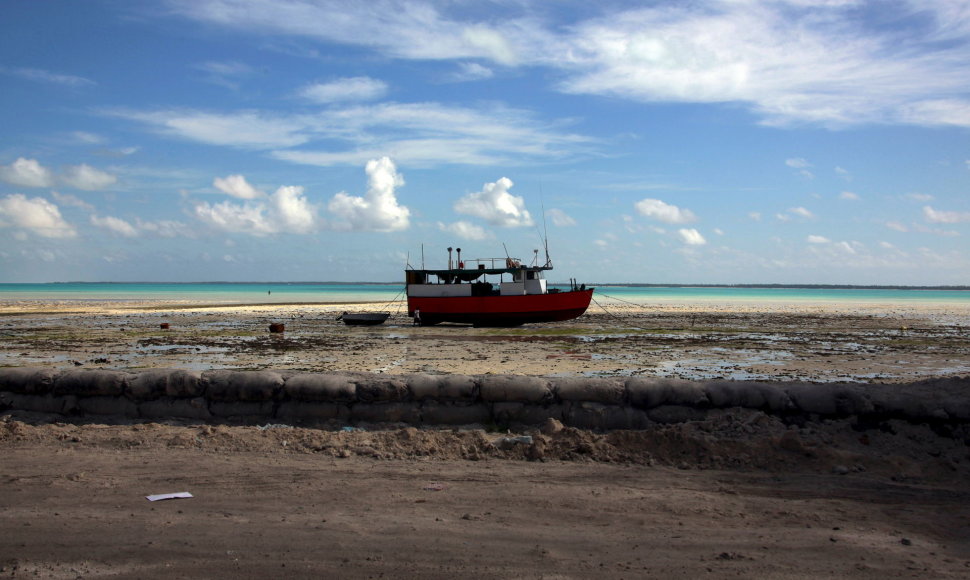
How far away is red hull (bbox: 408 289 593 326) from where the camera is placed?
101 ft

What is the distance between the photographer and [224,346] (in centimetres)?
1986

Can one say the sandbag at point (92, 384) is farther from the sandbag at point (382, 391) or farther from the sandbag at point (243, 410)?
the sandbag at point (382, 391)

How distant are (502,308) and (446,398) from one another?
24.1 meters

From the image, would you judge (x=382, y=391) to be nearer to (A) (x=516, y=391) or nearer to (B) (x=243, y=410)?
(A) (x=516, y=391)

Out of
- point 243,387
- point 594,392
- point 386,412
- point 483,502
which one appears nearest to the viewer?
point 483,502

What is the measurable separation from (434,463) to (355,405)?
148 cm

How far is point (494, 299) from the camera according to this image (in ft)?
100

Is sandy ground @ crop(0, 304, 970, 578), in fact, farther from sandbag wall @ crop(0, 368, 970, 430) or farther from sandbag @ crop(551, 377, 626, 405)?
sandbag @ crop(551, 377, 626, 405)

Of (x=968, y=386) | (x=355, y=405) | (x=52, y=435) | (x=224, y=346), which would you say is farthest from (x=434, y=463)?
(x=224, y=346)

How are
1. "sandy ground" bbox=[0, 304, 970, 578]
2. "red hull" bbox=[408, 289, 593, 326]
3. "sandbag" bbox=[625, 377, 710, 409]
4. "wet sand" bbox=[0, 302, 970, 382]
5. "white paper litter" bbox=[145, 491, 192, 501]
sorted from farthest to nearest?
"red hull" bbox=[408, 289, 593, 326], "wet sand" bbox=[0, 302, 970, 382], "sandbag" bbox=[625, 377, 710, 409], "white paper litter" bbox=[145, 491, 192, 501], "sandy ground" bbox=[0, 304, 970, 578]

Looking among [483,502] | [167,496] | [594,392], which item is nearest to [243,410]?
[167,496]

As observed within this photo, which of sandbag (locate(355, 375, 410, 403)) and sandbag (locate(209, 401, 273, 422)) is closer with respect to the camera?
sandbag (locate(355, 375, 410, 403))

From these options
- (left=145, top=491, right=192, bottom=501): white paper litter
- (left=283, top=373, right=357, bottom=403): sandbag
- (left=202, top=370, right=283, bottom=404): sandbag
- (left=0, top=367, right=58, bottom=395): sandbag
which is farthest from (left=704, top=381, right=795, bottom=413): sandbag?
(left=0, top=367, right=58, bottom=395): sandbag

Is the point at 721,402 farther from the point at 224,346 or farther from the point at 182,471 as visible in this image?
the point at 224,346
